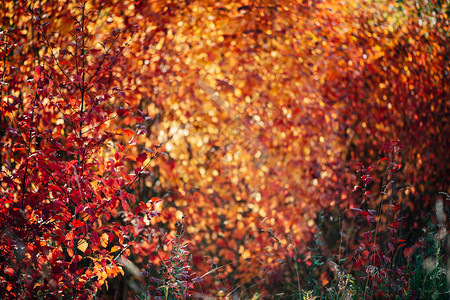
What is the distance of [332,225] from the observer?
3.73 metres

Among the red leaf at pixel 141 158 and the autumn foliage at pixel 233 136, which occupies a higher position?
the red leaf at pixel 141 158

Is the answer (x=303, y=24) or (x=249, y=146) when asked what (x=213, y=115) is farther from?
(x=303, y=24)

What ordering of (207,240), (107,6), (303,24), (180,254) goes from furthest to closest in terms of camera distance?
(303,24) → (107,6) → (207,240) → (180,254)

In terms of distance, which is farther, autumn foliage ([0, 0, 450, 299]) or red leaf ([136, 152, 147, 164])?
autumn foliage ([0, 0, 450, 299])

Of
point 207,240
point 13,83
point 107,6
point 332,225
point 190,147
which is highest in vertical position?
point 107,6

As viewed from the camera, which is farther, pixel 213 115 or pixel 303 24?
pixel 303 24

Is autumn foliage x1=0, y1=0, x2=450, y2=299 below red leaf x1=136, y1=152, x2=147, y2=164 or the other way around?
below

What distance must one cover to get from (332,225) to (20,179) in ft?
8.23

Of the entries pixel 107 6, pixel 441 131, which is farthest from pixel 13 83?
pixel 441 131

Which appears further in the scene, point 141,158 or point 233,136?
point 233,136

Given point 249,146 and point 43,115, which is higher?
point 43,115

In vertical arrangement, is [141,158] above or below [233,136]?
above

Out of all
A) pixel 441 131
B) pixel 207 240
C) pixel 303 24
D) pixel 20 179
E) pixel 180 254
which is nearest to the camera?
pixel 180 254

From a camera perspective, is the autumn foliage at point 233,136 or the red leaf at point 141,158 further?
the autumn foliage at point 233,136
